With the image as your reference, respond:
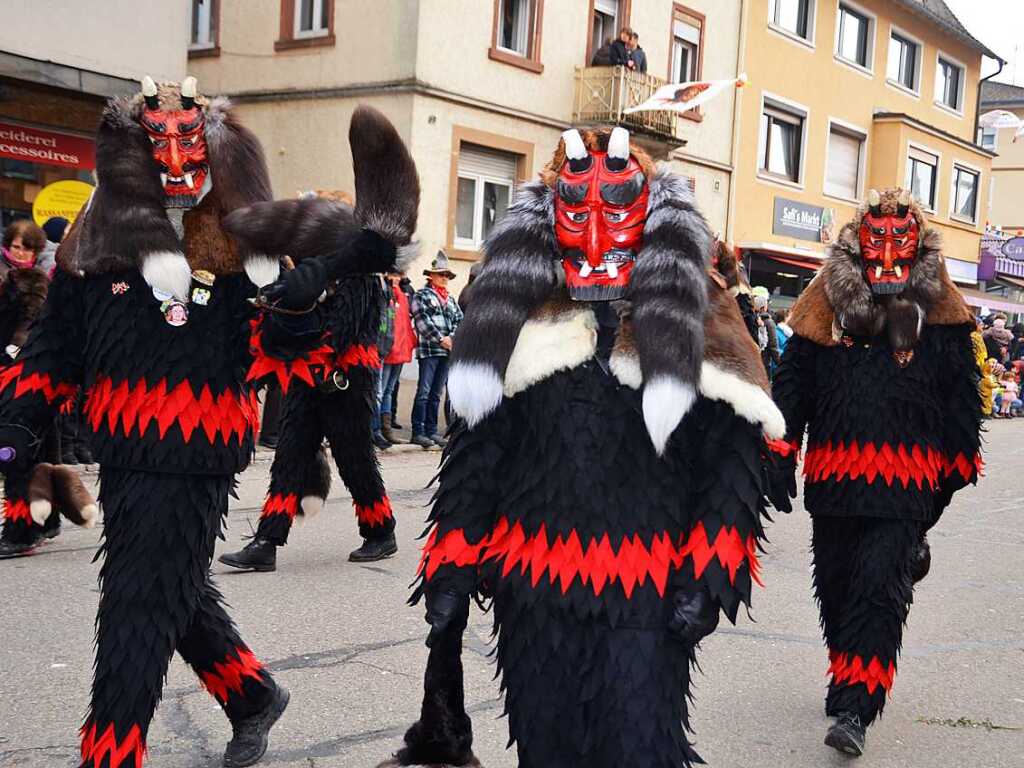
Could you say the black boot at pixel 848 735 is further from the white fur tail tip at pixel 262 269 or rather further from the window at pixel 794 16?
the window at pixel 794 16

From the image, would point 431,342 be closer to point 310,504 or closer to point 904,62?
point 310,504

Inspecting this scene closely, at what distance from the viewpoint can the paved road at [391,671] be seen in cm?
413

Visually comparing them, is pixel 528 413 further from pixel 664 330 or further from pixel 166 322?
pixel 166 322

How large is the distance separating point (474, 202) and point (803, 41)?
996cm

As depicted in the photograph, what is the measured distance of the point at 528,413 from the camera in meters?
2.89

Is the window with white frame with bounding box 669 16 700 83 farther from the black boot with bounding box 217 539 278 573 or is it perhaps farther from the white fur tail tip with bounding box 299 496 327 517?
the black boot with bounding box 217 539 278 573

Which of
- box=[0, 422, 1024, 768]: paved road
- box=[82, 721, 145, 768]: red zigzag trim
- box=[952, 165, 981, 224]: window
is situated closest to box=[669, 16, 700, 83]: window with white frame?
box=[952, 165, 981, 224]: window

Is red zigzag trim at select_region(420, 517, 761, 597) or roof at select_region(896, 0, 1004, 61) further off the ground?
roof at select_region(896, 0, 1004, 61)

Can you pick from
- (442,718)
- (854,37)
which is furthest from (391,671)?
(854,37)

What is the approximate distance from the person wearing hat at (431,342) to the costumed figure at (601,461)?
29.0ft

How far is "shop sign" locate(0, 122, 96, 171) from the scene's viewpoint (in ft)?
43.0

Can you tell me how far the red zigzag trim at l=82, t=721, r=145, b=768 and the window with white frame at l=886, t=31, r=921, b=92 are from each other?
26.3m

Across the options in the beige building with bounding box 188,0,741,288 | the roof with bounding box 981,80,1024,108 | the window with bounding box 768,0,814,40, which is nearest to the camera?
the beige building with bounding box 188,0,741,288

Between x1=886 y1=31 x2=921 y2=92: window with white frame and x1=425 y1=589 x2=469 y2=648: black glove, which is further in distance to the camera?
x1=886 y1=31 x2=921 y2=92: window with white frame
